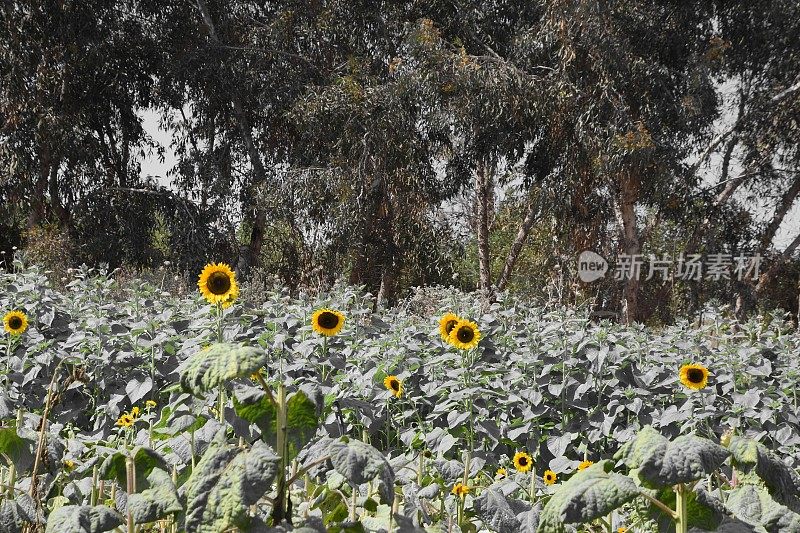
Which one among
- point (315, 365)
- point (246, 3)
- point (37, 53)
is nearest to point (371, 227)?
point (246, 3)

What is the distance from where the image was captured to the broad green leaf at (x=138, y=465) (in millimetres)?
1283

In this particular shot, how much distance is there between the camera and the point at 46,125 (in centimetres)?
913

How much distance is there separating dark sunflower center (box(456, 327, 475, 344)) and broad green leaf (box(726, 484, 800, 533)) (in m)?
1.51

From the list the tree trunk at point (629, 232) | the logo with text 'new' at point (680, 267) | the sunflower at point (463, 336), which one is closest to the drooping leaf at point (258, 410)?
the sunflower at point (463, 336)

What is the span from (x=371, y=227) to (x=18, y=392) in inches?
255

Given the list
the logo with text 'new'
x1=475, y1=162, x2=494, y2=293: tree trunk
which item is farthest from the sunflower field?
x1=475, y1=162, x2=494, y2=293: tree trunk

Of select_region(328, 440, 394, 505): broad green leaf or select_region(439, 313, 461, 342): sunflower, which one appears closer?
select_region(328, 440, 394, 505): broad green leaf

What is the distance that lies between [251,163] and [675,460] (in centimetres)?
957

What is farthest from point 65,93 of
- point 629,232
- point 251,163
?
point 629,232

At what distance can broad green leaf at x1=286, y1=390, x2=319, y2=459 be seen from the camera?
1.22 meters

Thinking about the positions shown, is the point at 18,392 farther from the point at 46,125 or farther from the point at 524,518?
the point at 46,125

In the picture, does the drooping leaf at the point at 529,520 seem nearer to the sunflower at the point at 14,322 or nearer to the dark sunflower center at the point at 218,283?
the dark sunflower center at the point at 218,283

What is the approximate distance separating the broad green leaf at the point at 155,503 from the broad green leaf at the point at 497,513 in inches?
19.6

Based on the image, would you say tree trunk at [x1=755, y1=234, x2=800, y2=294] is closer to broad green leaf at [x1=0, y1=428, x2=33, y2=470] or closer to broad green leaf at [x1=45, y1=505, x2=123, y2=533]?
broad green leaf at [x1=0, y1=428, x2=33, y2=470]
